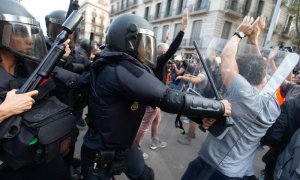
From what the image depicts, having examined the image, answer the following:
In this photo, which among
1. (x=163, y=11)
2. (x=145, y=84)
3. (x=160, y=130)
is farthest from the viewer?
(x=163, y=11)

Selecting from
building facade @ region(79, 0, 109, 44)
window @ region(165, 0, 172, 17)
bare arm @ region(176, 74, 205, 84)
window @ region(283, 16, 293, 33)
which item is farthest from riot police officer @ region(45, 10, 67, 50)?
building facade @ region(79, 0, 109, 44)

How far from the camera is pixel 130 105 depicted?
4.39 ft

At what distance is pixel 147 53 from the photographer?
1485 mm

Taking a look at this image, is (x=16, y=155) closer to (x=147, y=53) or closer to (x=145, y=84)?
(x=145, y=84)

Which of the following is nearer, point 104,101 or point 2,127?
point 2,127

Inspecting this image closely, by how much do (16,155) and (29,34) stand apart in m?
0.74

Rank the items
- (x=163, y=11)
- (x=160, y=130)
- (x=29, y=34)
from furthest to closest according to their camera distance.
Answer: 1. (x=163, y=11)
2. (x=160, y=130)
3. (x=29, y=34)

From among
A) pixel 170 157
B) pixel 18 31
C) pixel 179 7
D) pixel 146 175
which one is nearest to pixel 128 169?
pixel 146 175

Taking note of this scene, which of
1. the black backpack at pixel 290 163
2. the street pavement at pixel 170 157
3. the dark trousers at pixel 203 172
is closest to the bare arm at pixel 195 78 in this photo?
the dark trousers at pixel 203 172

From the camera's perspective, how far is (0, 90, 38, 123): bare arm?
1.03 metres

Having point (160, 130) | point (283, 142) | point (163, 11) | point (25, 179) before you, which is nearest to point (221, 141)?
point (283, 142)

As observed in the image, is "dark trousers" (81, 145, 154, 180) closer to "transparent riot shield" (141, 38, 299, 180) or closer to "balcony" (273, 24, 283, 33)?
"transparent riot shield" (141, 38, 299, 180)

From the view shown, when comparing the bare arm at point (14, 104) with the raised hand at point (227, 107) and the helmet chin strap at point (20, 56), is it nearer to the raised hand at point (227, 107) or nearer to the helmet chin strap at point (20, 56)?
the helmet chin strap at point (20, 56)

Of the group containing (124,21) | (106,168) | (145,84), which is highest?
(124,21)
